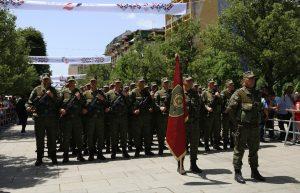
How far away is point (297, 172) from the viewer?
941cm

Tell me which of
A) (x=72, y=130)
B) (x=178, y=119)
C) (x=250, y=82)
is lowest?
(x=72, y=130)

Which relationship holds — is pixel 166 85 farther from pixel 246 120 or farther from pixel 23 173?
pixel 23 173

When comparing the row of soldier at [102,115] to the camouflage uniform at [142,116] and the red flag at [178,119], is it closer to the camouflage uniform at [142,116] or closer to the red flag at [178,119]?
the camouflage uniform at [142,116]

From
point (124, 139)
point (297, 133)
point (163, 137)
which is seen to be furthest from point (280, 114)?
point (124, 139)

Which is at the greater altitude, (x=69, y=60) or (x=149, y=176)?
(x=69, y=60)

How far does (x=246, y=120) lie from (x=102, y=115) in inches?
→ 184

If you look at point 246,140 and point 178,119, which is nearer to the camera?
point 246,140

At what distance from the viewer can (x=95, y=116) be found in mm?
12008

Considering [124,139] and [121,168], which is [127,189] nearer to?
[121,168]

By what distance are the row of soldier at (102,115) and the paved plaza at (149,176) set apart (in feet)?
1.75

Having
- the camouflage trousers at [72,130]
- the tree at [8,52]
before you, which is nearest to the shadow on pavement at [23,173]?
the camouflage trousers at [72,130]

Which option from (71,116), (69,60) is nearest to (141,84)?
(71,116)

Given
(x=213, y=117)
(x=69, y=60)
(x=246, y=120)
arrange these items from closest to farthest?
(x=246, y=120) < (x=213, y=117) < (x=69, y=60)

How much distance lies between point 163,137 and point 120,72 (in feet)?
165
